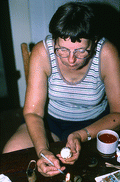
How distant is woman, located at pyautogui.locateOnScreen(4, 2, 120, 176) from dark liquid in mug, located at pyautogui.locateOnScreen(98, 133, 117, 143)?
15 cm

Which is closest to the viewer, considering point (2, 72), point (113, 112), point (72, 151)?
point (72, 151)

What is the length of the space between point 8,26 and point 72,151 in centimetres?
202

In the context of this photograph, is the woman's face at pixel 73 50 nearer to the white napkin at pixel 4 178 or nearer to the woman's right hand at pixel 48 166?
the woman's right hand at pixel 48 166

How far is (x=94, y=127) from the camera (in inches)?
49.0

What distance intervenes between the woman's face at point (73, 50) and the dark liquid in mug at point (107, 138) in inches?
20.9

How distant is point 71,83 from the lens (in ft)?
4.63

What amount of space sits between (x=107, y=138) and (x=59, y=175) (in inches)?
14.0

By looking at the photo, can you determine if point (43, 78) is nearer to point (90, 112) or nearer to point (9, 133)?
point (90, 112)

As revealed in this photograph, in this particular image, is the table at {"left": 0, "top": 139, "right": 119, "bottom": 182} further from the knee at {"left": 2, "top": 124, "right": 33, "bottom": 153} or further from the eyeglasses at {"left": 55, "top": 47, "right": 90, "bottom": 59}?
the eyeglasses at {"left": 55, "top": 47, "right": 90, "bottom": 59}

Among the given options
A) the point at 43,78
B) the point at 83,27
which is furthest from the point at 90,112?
the point at 83,27

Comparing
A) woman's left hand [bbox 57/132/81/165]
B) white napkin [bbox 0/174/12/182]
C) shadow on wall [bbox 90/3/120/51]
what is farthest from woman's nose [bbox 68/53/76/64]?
shadow on wall [bbox 90/3/120/51]

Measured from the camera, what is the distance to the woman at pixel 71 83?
1.15m

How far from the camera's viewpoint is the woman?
45.3 inches

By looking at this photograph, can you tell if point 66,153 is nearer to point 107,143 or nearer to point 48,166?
point 48,166
